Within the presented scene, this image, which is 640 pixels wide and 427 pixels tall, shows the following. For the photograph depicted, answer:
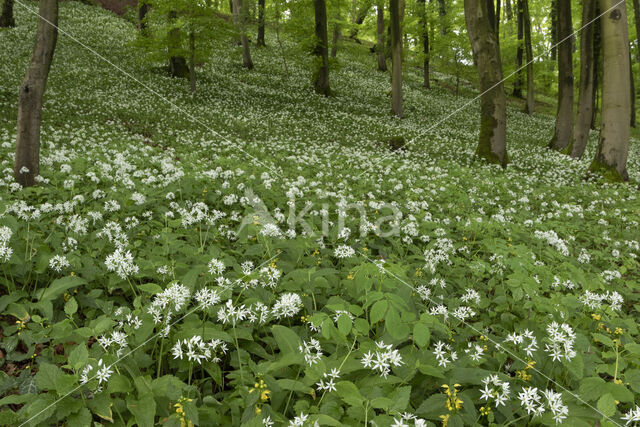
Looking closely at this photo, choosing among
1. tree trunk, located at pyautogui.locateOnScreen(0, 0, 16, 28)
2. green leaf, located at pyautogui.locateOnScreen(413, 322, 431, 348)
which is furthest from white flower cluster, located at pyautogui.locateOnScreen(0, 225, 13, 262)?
tree trunk, located at pyautogui.locateOnScreen(0, 0, 16, 28)

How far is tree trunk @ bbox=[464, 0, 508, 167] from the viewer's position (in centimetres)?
1163

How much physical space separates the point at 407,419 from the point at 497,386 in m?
0.73

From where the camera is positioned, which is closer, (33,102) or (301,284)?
(301,284)

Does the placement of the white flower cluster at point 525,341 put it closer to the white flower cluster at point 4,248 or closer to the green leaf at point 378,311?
the green leaf at point 378,311

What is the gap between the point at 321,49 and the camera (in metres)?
22.5

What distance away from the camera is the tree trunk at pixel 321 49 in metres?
21.8

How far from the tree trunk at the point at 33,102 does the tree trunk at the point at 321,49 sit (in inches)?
693

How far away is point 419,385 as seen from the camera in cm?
236

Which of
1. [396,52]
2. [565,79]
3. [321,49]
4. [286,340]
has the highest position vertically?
[321,49]

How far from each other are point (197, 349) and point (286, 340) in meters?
0.69

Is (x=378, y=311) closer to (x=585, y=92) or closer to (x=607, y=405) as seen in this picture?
(x=607, y=405)

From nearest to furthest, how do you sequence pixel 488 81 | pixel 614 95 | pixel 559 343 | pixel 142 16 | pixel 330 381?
pixel 330 381 < pixel 559 343 < pixel 614 95 < pixel 488 81 < pixel 142 16

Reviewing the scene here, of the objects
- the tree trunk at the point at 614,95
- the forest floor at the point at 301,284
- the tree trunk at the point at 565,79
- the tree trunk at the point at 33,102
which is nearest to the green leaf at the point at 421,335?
the forest floor at the point at 301,284

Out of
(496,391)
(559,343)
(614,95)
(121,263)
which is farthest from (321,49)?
(496,391)
